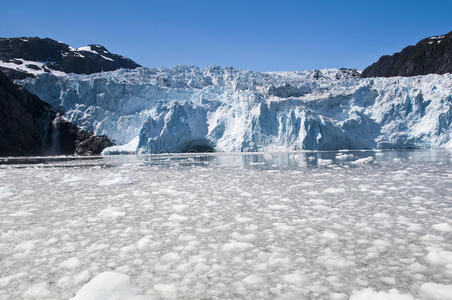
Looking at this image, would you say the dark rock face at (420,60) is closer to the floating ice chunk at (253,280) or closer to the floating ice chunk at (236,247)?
the floating ice chunk at (236,247)

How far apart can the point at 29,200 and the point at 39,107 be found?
146 ft

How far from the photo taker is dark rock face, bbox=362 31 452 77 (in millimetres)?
61528

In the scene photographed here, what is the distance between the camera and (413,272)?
210 centimetres

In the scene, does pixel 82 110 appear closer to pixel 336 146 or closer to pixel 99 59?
pixel 336 146

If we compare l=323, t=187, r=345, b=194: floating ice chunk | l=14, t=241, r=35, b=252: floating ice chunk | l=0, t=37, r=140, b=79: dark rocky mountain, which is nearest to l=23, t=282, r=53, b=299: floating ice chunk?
l=14, t=241, r=35, b=252: floating ice chunk

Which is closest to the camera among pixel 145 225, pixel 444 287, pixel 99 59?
pixel 444 287

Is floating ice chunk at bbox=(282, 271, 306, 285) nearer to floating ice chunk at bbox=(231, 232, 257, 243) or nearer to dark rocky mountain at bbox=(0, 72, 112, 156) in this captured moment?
floating ice chunk at bbox=(231, 232, 257, 243)

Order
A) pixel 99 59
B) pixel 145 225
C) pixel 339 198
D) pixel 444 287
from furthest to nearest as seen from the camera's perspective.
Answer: pixel 99 59, pixel 339 198, pixel 145 225, pixel 444 287

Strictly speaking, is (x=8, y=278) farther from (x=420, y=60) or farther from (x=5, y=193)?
(x=420, y=60)

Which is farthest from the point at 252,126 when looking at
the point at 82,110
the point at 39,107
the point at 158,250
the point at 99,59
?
the point at 99,59

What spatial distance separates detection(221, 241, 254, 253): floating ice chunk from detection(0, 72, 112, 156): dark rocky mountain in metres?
38.3

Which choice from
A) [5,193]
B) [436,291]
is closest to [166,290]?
[436,291]

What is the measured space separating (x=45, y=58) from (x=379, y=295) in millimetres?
93452

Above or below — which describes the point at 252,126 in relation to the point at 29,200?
above
